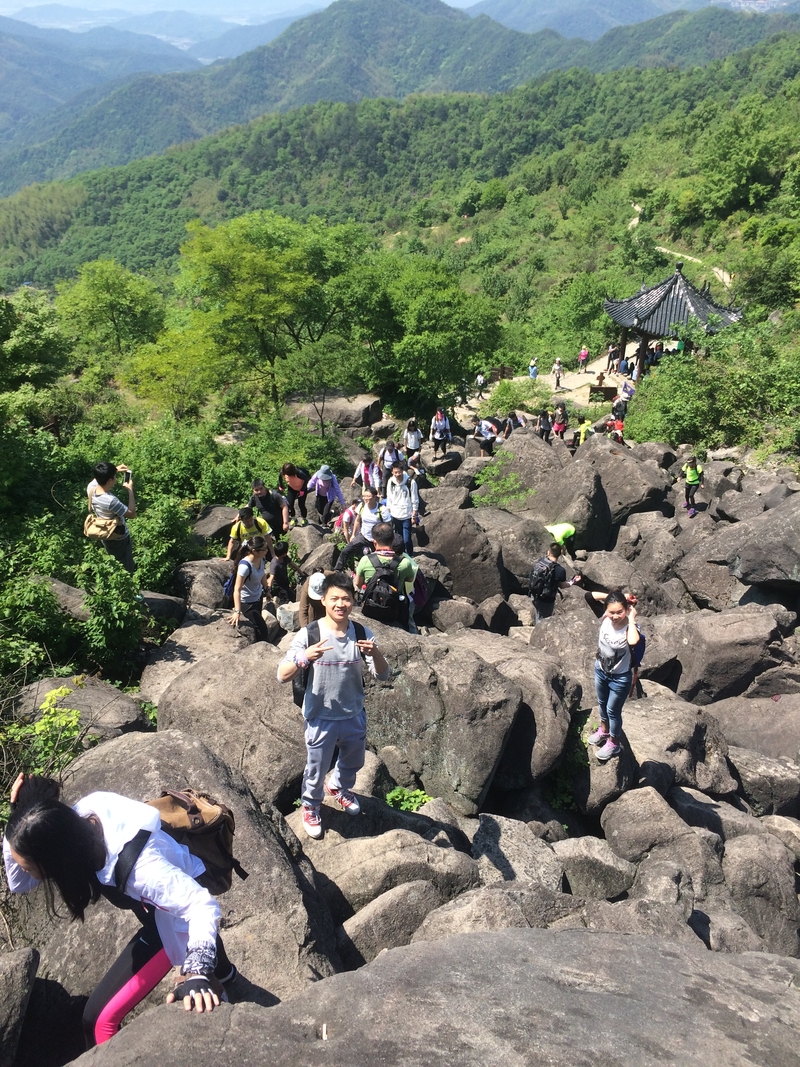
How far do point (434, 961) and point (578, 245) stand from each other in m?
78.7

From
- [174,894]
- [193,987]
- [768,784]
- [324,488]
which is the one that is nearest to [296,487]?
[324,488]

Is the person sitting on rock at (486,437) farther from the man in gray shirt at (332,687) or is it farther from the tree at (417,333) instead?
the man in gray shirt at (332,687)

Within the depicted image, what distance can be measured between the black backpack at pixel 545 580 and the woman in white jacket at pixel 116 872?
727cm

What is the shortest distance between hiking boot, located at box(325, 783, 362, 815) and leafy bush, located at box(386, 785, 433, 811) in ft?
2.52

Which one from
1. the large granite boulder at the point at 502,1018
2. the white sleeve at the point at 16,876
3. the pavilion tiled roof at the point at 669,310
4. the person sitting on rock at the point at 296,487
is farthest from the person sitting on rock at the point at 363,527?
the pavilion tiled roof at the point at 669,310

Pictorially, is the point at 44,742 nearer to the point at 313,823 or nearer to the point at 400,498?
the point at 313,823

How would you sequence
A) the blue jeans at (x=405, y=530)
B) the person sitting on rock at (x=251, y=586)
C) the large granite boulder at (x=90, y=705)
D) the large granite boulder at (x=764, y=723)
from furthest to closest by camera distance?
1. the blue jeans at (x=405, y=530)
2. the large granite boulder at (x=764, y=723)
3. the person sitting on rock at (x=251, y=586)
4. the large granite boulder at (x=90, y=705)

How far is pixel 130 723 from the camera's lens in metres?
5.77

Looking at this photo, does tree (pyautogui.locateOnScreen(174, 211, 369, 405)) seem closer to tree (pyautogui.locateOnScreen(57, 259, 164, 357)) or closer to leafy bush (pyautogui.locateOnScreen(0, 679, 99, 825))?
tree (pyautogui.locateOnScreen(57, 259, 164, 357))

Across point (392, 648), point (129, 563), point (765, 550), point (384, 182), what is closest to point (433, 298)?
point (765, 550)

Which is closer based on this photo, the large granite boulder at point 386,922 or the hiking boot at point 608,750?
the large granite boulder at point 386,922

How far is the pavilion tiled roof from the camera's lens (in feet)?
100

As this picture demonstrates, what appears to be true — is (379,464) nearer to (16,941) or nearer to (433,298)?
(16,941)

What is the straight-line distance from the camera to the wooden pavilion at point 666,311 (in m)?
30.6
